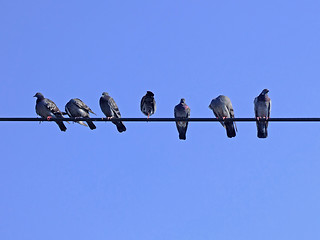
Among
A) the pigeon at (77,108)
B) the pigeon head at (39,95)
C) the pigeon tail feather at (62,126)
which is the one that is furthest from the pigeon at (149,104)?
the pigeon head at (39,95)

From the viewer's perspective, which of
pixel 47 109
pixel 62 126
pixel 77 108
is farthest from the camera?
pixel 77 108

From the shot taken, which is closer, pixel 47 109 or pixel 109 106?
pixel 47 109

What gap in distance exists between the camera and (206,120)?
10078mm

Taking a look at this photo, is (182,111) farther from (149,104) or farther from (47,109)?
(47,109)

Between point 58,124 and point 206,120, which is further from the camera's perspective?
point 58,124

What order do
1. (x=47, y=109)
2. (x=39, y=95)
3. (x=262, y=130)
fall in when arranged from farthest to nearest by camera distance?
(x=39, y=95) < (x=47, y=109) < (x=262, y=130)

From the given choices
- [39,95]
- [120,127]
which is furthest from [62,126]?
[39,95]

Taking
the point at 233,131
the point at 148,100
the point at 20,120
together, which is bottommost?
the point at 20,120

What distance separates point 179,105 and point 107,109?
5.87 ft

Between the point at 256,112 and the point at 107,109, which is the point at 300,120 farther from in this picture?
the point at 107,109

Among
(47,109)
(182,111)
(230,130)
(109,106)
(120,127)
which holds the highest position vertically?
(109,106)

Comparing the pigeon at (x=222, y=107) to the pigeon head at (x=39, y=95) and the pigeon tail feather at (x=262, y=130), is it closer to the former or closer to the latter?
the pigeon tail feather at (x=262, y=130)

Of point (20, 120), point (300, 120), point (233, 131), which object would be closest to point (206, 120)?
point (300, 120)

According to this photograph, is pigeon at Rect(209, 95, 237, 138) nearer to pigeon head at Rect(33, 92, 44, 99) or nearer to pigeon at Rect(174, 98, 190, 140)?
pigeon at Rect(174, 98, 190, 140)
